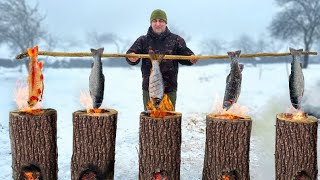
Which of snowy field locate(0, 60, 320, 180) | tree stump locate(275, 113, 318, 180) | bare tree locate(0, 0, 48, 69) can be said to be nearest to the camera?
tree stump locate(275, 113, 318, 180)

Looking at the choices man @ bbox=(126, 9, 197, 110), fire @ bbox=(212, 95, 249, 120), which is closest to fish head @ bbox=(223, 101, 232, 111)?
fire @ bbox=(212, 95, 249, 120)

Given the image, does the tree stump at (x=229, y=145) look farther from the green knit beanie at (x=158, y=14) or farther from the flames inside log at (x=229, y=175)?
the green knit beanie at (x=158, y=14)

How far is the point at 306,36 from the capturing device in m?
38.1

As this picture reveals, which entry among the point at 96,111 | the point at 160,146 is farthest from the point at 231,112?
the point at 96,111

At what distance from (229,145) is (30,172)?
246 centimetres

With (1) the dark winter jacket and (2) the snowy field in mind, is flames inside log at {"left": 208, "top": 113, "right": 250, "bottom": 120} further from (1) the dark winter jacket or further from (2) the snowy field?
(1) the dark winter jacket

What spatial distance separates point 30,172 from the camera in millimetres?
4484

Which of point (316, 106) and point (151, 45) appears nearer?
point (151, 45)

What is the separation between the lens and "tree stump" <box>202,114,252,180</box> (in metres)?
4.26

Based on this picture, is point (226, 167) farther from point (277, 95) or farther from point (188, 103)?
point (277, 95)

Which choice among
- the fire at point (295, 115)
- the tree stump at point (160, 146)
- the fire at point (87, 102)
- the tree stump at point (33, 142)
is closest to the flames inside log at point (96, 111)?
the fire at point (87, 102)

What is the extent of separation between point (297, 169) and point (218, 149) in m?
0.98

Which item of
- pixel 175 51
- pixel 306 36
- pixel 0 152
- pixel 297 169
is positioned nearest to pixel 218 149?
pixel 297 169

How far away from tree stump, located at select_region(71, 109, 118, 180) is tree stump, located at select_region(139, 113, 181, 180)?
1.31 feet
